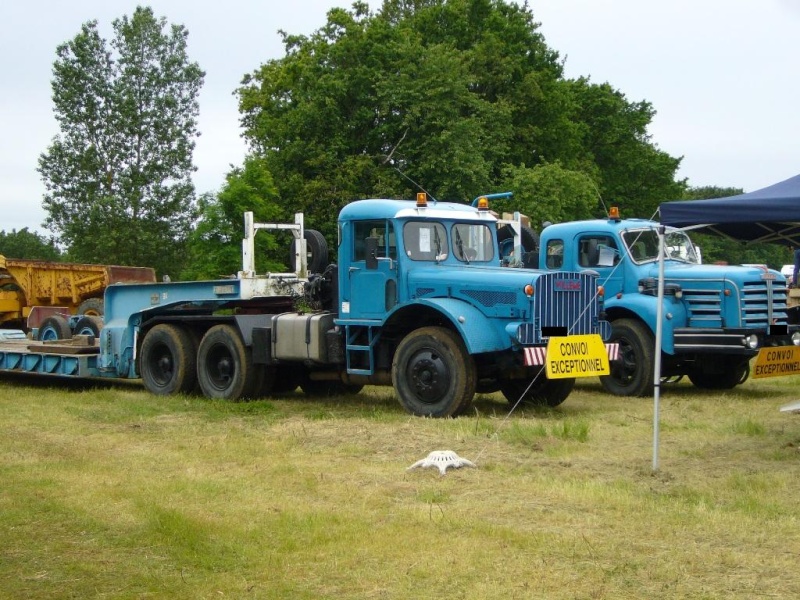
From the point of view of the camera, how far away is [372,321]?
13.5m

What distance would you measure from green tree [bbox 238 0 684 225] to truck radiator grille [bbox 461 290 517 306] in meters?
22.9

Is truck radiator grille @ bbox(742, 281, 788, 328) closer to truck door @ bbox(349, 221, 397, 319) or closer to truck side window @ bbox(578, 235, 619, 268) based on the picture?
truck side window @ bbox(578, 235, 619, 268)

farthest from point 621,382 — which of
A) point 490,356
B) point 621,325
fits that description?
point 490,356

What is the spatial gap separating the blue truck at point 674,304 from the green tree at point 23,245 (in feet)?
187

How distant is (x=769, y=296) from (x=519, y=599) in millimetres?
10553

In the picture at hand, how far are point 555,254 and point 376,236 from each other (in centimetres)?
400

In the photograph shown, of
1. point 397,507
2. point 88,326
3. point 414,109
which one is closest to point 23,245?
point 414,109

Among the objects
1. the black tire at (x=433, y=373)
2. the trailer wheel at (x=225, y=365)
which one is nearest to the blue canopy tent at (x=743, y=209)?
the black tire at (x=433, y=373)

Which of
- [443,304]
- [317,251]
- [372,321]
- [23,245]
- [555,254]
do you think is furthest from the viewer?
[23,245]

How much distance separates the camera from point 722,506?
768 cm

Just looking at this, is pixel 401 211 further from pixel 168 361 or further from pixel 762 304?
pixel 762 304

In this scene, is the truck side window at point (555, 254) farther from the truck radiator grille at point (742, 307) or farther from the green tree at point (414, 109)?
the green tree at point (414, 109)

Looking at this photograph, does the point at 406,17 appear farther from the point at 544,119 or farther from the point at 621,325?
the point at 621,325

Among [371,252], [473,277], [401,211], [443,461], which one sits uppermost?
[401,211]
